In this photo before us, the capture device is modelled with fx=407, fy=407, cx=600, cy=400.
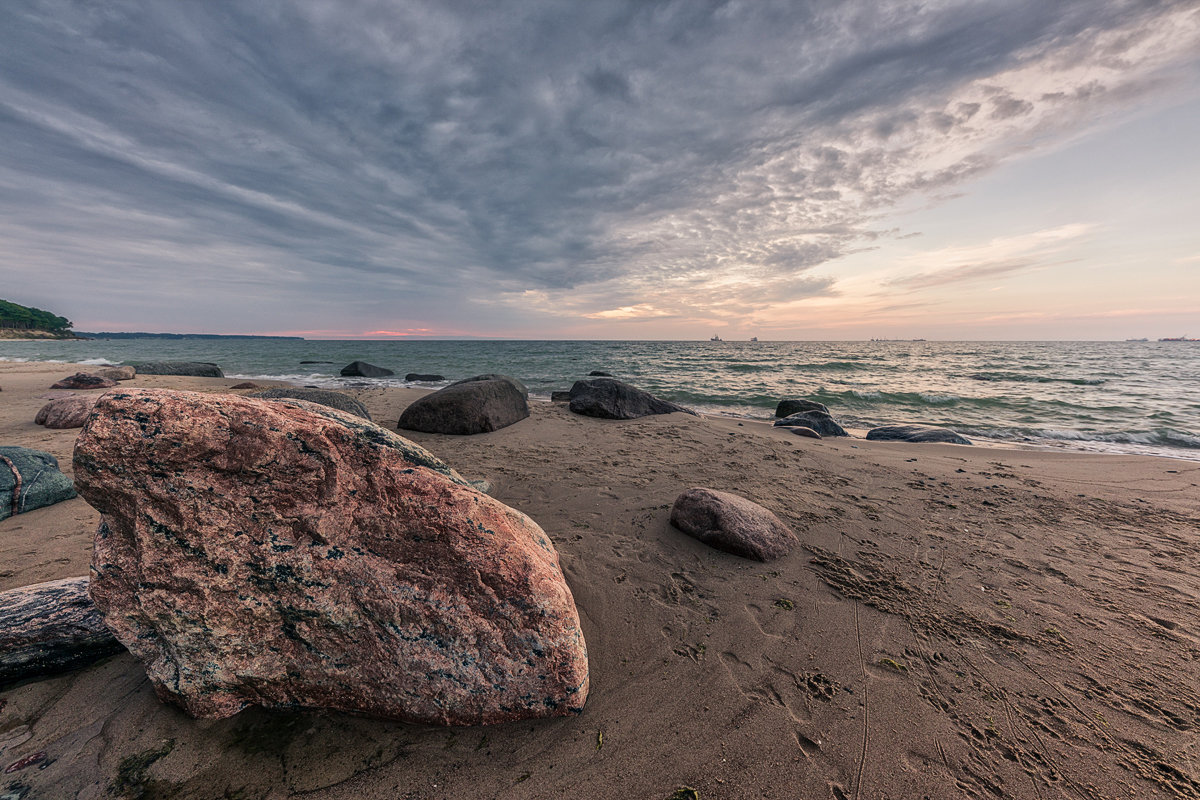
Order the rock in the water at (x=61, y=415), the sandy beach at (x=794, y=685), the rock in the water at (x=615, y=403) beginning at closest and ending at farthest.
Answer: the sandy beach at (x=794, y=685) → the rock in the water at (x=61, y=415) → the rock in the water at (x=615, y=403)

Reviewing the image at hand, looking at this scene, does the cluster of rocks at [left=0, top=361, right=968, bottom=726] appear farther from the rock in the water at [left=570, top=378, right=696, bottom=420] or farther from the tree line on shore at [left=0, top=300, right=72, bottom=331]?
the tree line on shore at [left=0, top=300, right=72, bottom=331]

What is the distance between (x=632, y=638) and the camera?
2994 millimetres

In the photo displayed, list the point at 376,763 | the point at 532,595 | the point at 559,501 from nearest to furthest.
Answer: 1. the point at 376,763
2. the point at 532,595
3. the point at 559,501

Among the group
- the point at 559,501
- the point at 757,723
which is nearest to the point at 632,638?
the point at 757,723

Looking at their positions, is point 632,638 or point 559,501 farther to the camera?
point 559,501

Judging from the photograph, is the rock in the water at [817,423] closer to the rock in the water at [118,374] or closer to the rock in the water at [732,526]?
the rock in the water at [732,526]

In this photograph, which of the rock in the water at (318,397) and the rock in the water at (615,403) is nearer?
the rock in the water at (318,397)

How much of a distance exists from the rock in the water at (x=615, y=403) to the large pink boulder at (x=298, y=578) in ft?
27.1

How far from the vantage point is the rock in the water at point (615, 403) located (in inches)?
421

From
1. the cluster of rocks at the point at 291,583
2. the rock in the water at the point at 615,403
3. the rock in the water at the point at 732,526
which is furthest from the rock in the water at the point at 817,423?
the cluster of rocks at the point at 291,583

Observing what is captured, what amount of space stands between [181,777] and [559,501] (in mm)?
3623

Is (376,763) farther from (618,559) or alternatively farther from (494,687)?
(618,559)

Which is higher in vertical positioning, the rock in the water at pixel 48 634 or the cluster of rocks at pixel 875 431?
the rock in the water at pixel 48 634

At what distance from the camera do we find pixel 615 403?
35.3 ft
